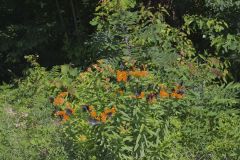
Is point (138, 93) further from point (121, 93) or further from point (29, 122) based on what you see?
point (29, 122)

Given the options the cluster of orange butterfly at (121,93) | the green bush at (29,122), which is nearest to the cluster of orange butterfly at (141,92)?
the cluster of orange butterfly at (121,93)

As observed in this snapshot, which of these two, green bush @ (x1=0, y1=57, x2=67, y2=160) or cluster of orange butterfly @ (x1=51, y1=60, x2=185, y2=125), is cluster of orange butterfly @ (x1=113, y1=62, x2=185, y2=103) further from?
green bush @ (x1=0, y1=57, x2=67, y2=160)

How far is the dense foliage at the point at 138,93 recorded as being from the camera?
14.8 feet

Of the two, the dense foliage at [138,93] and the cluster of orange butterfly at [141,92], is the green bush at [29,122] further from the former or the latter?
the cluster of orange butterfly at [141,92]

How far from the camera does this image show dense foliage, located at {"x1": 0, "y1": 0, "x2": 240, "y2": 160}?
4.52 m

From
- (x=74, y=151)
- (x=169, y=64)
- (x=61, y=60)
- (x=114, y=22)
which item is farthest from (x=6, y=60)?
(x=74, y=151)

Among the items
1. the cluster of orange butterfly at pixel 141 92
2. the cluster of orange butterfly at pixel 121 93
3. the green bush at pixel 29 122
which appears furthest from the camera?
the green bush at pixel 29 122

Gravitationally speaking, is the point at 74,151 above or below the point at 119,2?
below

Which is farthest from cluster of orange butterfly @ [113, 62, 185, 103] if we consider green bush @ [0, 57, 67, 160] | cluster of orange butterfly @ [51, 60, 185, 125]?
green bush @ [0, 57, 67, 160]

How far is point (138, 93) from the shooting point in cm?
475

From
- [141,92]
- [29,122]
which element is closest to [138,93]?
[141,92]

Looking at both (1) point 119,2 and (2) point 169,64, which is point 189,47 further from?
(1) point 119,2

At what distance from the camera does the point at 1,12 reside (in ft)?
30.5

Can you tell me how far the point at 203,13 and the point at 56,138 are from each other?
10.6 feet
